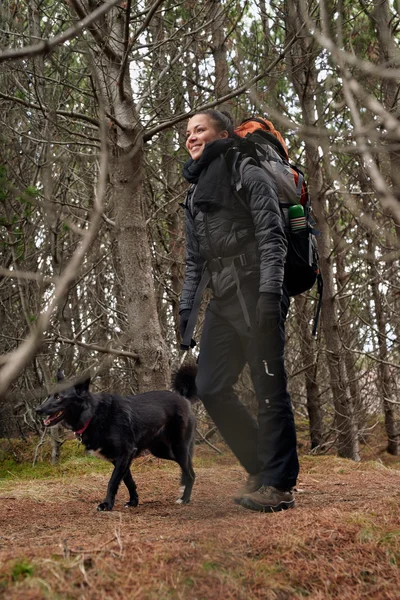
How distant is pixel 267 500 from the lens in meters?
3.99

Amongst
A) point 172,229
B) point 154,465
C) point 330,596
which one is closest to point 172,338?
point 172,229

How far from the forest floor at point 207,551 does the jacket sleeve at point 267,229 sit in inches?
56.1

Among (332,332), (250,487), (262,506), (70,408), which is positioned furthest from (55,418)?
(332,332)

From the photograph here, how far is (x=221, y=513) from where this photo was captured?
4125 millimetres

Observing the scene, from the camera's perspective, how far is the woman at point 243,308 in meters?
4.00

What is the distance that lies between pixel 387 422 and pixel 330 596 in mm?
11082

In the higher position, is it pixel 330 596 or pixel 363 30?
pixel 363 30

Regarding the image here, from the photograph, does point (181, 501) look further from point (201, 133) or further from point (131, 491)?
point (201, 133)

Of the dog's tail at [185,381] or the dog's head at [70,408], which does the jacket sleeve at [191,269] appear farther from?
the dog's tail at [185,381]

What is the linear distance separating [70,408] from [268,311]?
79.9 inches

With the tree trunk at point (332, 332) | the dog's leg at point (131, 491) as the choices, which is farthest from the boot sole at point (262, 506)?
the tree trunk at point (332, 332)

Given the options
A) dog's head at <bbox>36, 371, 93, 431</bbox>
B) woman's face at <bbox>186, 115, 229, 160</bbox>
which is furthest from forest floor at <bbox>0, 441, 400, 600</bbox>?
woman's face at <bbox>186, 115, 229, 160</bbox>

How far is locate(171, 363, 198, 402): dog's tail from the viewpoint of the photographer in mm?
5852

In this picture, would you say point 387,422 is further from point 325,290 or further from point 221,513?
point 221,513
